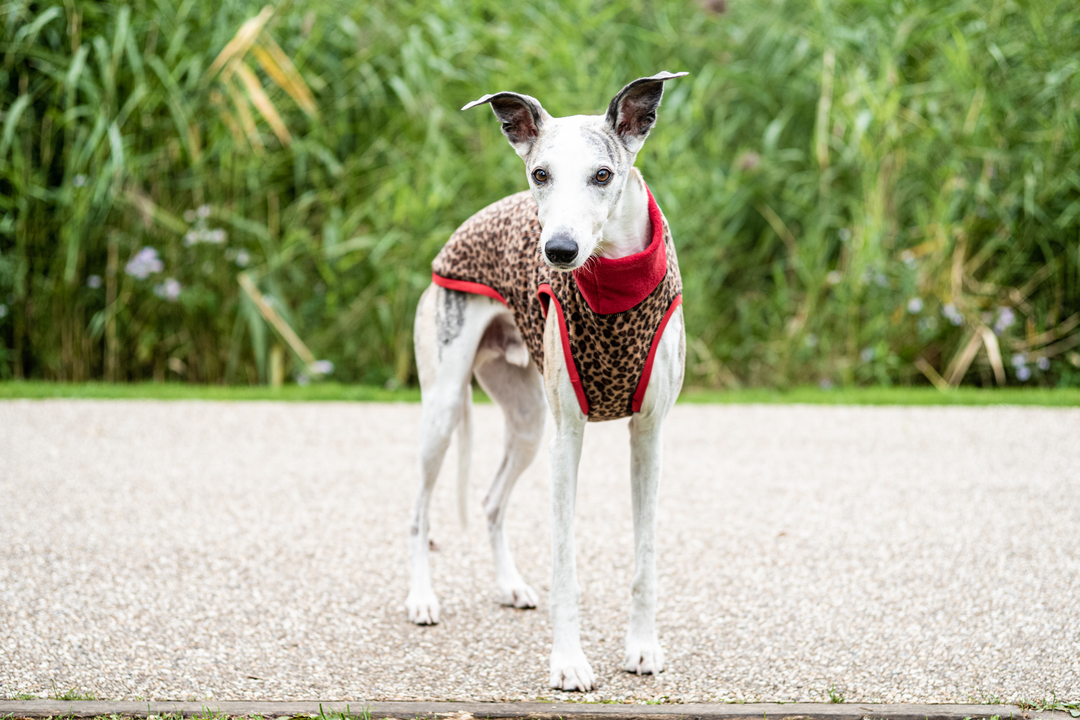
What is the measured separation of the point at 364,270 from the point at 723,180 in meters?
2.78

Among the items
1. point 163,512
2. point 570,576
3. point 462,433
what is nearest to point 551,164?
point 570,576

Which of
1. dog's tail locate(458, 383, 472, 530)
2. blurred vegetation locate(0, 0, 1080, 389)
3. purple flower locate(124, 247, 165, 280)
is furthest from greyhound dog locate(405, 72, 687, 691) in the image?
purple flower locate(124, 247, 165, 280)

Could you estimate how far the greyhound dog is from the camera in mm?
2566

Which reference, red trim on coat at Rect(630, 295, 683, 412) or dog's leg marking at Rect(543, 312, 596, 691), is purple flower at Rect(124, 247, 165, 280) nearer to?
dog's leg marking at Rect(543, 312, 596, 691)

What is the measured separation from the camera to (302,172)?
24.4 feet

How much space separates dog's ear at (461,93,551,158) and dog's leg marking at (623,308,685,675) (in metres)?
0.66

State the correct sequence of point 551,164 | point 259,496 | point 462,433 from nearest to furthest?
1. point 551,164
2. point 462,433
3. point 259,496

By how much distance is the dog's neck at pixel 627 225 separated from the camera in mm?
2727

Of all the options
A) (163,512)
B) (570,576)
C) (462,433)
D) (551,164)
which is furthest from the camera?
(163,512)

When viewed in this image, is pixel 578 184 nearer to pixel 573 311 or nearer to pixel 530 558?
pixel 573 311

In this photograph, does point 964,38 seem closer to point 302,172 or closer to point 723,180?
point 723,180

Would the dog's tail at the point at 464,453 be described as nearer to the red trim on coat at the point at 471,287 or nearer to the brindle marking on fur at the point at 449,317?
the brindle marking on fur at the point at 449,317

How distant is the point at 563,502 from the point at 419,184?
186 inches

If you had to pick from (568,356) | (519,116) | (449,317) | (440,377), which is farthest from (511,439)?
(519,116)
